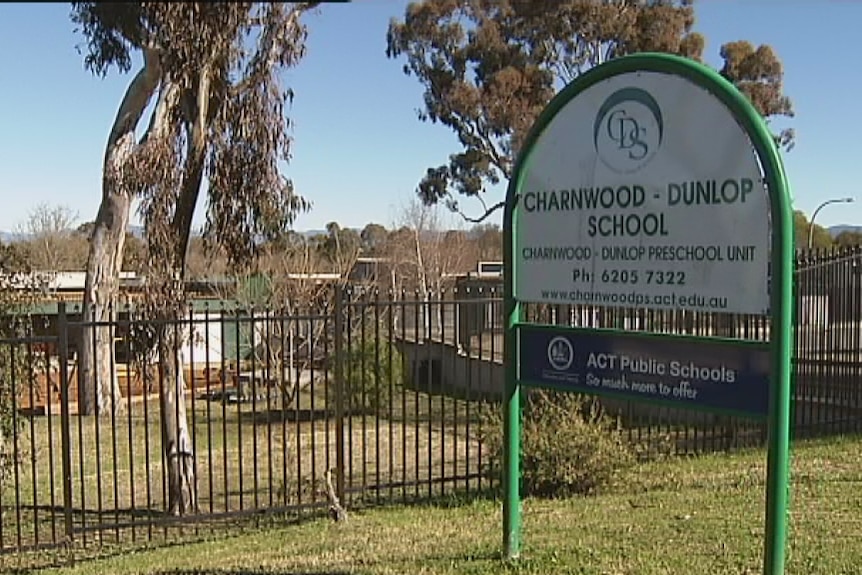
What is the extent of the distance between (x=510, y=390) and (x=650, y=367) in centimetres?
87

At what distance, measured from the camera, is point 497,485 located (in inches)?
A: 297

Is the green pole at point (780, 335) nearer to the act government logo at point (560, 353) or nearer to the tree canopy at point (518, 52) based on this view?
the act government logo at point (560, 353)

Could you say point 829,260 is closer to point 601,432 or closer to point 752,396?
point 601,432

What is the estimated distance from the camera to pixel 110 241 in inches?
524

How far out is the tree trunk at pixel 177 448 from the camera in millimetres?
9156

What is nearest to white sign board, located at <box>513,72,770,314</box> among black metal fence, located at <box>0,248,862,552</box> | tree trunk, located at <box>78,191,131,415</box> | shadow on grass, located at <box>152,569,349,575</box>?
shadow on grass, located at <box>152,569,349,575</box>

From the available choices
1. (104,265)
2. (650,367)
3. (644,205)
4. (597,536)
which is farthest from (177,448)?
(644,205)

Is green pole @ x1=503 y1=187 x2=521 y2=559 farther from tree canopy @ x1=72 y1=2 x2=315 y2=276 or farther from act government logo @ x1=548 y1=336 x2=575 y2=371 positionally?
tree canopy @ x1=72 y1=2 x2=315 y2=276

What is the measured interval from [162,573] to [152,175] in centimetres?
491

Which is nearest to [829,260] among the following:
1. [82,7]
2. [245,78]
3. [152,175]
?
[245,78]

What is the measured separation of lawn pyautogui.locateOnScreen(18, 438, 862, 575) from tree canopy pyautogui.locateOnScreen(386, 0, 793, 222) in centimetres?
1822

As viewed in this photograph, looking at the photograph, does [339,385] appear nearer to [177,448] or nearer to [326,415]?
[326,415]

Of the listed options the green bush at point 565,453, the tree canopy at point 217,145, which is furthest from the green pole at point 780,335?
the tree canopy at point 217,145

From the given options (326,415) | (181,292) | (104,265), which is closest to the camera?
(326,415)
